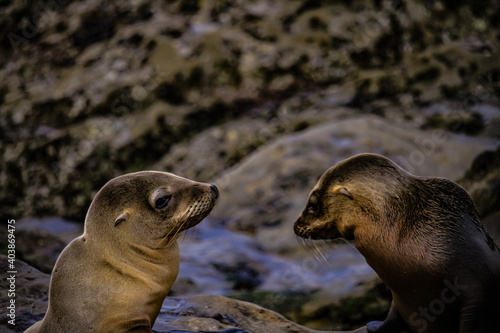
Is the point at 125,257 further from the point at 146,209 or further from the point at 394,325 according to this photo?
the point at 394,325

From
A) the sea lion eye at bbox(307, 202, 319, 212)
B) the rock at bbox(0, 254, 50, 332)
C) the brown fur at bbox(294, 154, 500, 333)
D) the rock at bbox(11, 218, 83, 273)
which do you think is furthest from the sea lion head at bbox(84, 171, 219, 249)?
the rock at bbox(11, 218, 83, 273)

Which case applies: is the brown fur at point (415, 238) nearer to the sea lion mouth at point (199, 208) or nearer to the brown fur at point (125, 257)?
the sea lion mouth at point (199, 208)

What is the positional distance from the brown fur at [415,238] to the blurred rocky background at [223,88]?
536 cm

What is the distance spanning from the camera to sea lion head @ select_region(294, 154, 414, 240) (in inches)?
142

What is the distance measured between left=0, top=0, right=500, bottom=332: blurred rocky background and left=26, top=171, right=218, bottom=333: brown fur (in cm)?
539

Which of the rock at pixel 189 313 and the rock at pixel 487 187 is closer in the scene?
the rock at pixel 189 313

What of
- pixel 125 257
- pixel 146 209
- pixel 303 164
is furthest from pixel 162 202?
pixel 303 164

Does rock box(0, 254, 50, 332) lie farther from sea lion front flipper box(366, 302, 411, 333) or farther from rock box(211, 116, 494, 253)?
rock box(211, 116, 494, 253)

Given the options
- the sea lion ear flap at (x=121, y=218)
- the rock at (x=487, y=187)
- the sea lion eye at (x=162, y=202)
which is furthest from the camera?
the rock at (x=487, y=187)

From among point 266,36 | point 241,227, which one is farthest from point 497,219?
point 266,36

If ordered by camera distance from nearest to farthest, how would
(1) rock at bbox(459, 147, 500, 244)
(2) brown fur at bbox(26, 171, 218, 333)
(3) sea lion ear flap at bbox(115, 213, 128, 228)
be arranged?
1. (2) brown fur at bbox(26, 171, 218, 333)
2. (3) sea lion ear flap at bbox(115, 213, 128, 228)
3. (1) rock at bbox(459, 147, 500, 244)

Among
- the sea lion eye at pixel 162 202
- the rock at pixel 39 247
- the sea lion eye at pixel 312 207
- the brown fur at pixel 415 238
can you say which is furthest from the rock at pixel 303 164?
the sea lion eye at pixel 162 202

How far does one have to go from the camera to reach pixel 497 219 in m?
4.60

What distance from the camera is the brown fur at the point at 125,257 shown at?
11.3 feet
